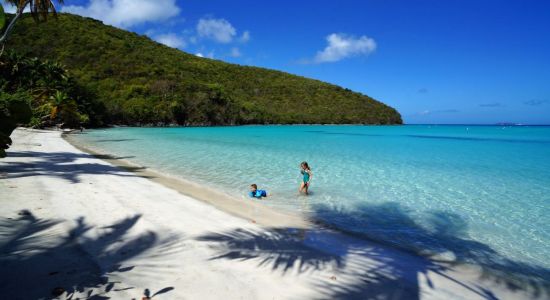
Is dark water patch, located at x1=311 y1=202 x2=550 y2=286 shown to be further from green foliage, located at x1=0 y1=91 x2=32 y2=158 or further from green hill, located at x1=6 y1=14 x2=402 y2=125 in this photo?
green hill, located at x1=6 y1=14 x2=402 y2=125

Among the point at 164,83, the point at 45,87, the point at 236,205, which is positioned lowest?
the point at 236,205

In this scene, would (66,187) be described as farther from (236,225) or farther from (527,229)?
(527,229)

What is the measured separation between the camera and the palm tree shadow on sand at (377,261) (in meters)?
4.27

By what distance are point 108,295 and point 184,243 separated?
1.76 meters

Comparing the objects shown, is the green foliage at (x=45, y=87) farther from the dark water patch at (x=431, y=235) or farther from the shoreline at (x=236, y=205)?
the dark water patch at (x=431, y=235)

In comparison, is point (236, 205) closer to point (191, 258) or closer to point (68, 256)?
point (191, 258)

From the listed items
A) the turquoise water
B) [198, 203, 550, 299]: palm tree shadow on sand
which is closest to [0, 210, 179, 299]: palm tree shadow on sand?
[198, 203, 550, 299]: palm tree shadow on sand

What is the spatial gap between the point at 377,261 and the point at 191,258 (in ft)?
9.19

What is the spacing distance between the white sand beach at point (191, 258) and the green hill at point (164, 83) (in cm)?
4634

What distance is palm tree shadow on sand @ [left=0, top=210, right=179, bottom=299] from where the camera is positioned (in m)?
3.59

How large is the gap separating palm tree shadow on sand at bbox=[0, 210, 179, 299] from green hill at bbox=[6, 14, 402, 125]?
1850 inches

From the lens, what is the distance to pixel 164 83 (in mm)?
67125

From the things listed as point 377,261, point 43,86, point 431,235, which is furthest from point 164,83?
point 377,261

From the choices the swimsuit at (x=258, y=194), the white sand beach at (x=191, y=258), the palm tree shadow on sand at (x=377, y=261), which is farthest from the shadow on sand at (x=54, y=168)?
the palm tree shadow on sand at (x=377, y=261)
